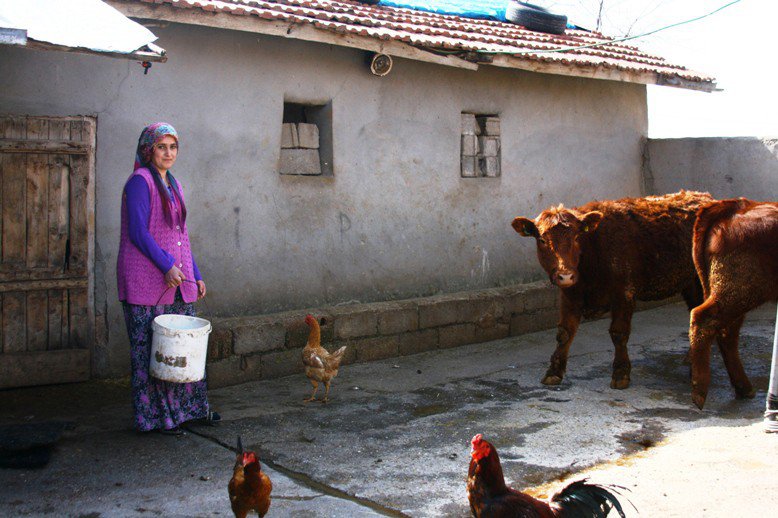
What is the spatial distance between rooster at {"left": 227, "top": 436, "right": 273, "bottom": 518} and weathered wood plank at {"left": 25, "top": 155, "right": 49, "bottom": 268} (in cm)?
327

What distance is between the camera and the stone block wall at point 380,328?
24.3 feet

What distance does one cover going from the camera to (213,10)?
268 inches

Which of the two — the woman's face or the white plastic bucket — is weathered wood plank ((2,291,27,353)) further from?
the woman's face

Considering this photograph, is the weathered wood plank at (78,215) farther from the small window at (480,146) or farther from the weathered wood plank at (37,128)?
the small window at (480,146)

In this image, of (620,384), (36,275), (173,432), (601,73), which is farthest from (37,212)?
(601,73)

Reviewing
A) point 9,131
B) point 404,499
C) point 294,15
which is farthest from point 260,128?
point 404,499

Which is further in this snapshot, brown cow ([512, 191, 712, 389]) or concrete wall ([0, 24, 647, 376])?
brown cow ([512, 191, 712, 389])

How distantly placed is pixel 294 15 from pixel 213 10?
91 cm

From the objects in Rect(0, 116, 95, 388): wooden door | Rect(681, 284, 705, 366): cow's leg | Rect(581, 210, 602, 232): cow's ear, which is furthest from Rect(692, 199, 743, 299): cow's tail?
Rect(0, 116, 95, 388): wooden door

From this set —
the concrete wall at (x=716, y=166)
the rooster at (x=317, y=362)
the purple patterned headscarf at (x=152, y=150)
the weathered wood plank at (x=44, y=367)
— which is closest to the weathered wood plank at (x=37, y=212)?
the weathered wood plank at (x=44, y=367)

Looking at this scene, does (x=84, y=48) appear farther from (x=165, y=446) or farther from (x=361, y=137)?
(x=361, y=137)

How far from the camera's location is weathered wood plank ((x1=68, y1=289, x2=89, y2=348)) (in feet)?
22.1

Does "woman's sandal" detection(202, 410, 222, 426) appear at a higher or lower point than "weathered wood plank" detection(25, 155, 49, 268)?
lower

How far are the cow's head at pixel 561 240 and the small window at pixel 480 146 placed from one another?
2.63m
